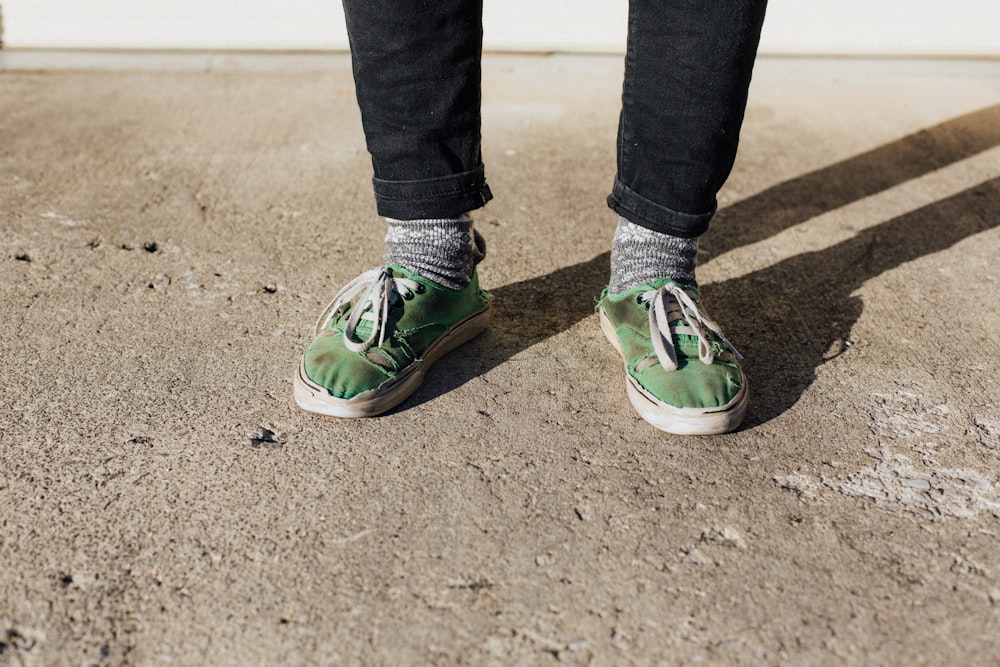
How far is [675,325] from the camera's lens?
154 centimetres

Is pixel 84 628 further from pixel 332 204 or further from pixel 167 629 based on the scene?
pixel 332 204

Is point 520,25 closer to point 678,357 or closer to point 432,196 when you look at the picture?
point 432,196

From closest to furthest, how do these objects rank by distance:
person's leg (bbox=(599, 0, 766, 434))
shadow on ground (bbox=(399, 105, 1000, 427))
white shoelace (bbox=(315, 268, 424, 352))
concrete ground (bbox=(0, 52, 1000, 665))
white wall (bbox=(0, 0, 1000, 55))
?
concrete ground (bbox=(0, 52, 1000, 665)) < person's leg (bbox=(599, 0, 766, 434)) < white shoelace (bbox=(315, 268, 424, 352)) < shadow on ground (bbox=(399, 105, 1000, 427)) < white wall (bbox=(0, 0, 1000, 55))

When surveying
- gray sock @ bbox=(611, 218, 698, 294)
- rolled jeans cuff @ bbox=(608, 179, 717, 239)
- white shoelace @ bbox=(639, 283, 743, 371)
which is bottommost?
white shoelace @ bbox=(639, 283, 743, 371)

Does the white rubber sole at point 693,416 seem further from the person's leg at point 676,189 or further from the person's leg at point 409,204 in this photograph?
the person's leg at point 409,204

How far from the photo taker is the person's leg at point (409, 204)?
144 centimetres

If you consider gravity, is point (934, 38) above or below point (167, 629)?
below

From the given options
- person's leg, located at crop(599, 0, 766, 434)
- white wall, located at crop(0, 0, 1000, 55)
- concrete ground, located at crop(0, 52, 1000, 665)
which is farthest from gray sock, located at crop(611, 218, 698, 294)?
white wall, located at crop(0, 0, 1000, 55)

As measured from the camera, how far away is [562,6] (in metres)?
3.32

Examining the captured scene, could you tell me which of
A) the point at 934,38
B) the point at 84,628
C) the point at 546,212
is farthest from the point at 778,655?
the point at 934,38

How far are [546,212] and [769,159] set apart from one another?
780 millimetres

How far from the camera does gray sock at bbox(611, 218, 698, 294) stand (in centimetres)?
160

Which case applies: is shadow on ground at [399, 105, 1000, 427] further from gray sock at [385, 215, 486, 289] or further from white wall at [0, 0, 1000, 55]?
white wall at [0, 0, 1000, 55]

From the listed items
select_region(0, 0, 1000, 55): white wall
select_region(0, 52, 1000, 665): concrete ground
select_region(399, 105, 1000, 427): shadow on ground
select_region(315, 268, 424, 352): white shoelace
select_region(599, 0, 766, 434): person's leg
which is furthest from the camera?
select_region(0, 0, 1000, 55): white wall
